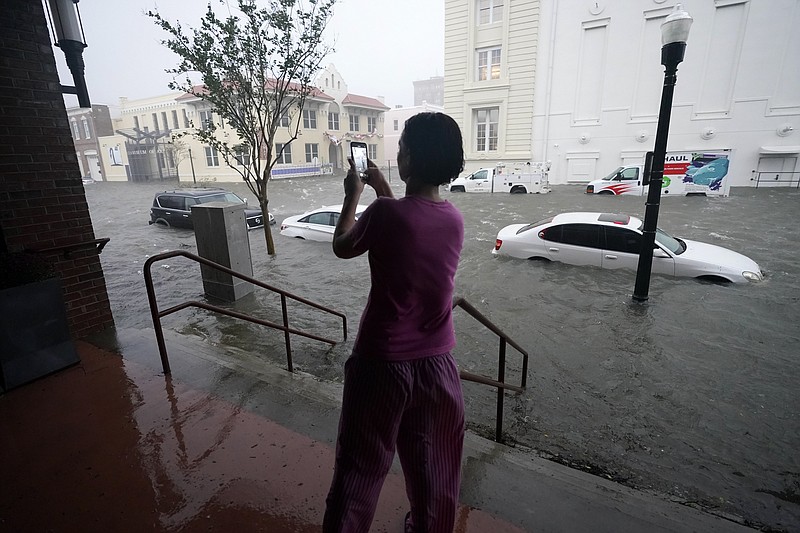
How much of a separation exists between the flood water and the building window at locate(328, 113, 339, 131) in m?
32.5

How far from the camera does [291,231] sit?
13031 mm

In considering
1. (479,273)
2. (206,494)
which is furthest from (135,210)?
(206,494)

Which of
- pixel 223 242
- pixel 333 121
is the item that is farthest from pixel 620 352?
pixel 333 121

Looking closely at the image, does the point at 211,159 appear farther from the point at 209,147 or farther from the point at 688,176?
the point at 688,176

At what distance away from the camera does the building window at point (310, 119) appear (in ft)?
123

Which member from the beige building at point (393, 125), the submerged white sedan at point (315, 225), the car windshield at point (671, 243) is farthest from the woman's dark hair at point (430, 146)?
the beige building at point (393, 125)

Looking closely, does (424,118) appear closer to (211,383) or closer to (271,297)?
(211,383)

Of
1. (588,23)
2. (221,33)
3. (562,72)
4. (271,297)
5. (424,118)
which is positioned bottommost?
(271,297)

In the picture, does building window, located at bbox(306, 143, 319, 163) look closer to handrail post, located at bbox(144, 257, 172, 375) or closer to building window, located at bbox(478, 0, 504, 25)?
building window, located at bbox(478, 0, 504, 25)

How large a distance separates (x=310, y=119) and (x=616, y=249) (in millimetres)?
35452

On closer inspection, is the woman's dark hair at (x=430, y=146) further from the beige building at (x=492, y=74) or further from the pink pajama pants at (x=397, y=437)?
the beige building at (x=492, y=74)

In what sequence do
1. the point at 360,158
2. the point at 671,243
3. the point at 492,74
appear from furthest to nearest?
the point at 492,74
the point at 671,243
the point at 360,158

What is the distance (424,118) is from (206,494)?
237cm

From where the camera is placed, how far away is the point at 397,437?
1.61 m
